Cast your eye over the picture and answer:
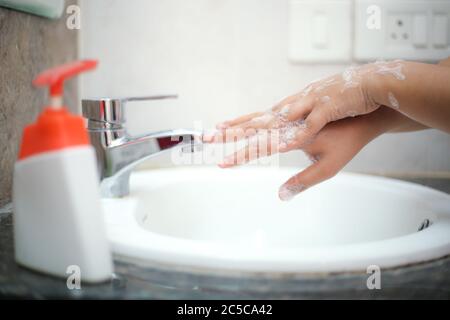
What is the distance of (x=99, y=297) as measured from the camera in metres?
0.32

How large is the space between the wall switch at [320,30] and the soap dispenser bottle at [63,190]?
547 mm

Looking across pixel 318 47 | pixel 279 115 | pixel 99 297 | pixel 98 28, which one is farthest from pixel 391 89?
pixel 98 28

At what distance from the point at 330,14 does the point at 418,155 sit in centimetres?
31

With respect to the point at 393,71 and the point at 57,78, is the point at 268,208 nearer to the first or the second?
the point at 393,71

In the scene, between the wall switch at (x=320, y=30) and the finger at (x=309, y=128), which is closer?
the finger at (x=309, y=128)

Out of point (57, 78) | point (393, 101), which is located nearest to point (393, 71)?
point (393, 101)

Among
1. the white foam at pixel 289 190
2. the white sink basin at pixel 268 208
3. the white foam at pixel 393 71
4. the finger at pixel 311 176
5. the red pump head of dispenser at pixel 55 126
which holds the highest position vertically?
the white foam at pixel 393 71

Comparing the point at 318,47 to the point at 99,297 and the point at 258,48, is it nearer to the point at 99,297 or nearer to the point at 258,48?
the point at 258,48

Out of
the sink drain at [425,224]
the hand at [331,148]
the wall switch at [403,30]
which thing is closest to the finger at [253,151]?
the hand at [331,148]

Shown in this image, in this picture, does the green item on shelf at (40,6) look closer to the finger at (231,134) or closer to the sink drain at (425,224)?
the finger at (231,134)

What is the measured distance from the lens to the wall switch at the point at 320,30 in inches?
30.9

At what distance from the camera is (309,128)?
0.55m

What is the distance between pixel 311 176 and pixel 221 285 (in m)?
0.25

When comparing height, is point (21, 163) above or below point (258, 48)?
below
